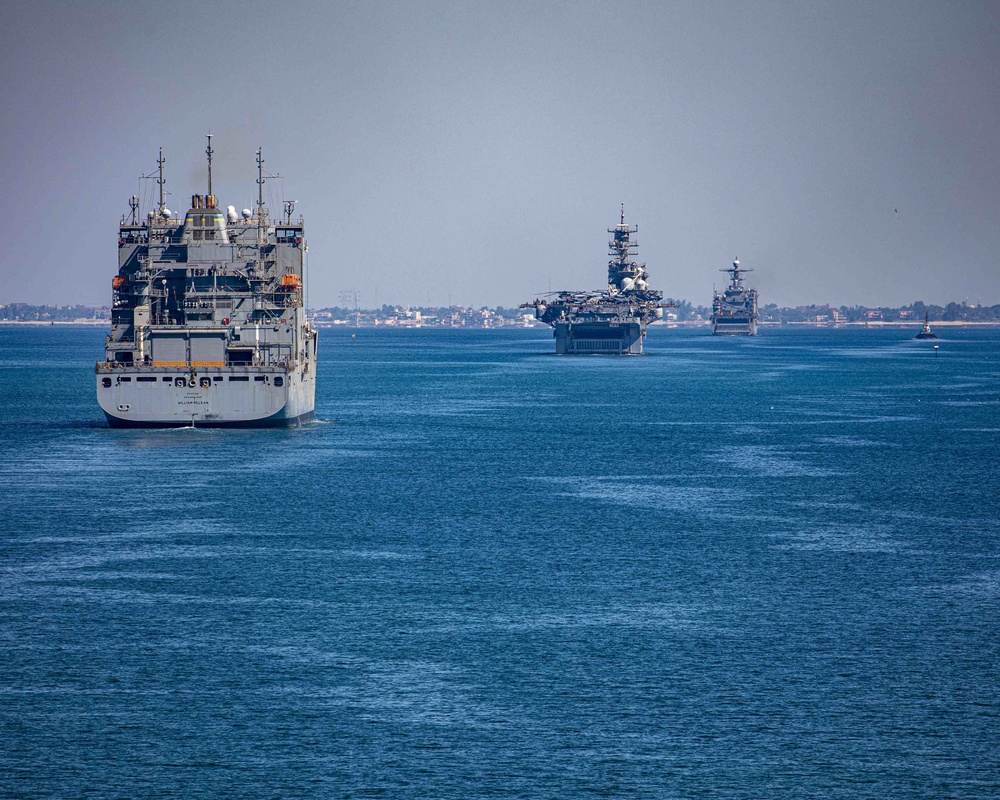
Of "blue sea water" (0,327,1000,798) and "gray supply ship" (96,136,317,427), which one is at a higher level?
"gray supply ship" (96,136,317,427)

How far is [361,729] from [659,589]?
589 inches

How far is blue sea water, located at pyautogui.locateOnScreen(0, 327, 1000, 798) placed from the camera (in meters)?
26.9

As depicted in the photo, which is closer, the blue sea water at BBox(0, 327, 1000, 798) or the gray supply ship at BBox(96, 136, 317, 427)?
the blue sea water at BBox(0, 327, 1000, 798)

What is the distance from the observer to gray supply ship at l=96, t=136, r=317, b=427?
257 ft

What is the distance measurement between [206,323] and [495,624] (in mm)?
48232

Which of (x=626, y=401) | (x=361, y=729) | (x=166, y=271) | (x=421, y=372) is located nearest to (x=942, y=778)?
(x=361, y=729)

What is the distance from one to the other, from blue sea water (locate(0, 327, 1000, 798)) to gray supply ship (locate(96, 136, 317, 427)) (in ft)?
10.5

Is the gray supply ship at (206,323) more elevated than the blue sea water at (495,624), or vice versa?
the gray supply ship at (206,323)

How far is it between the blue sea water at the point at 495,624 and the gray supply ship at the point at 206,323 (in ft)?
10.5

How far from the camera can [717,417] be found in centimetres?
10425

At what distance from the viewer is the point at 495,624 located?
36719 mm

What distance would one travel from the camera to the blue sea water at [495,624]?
88.1ft

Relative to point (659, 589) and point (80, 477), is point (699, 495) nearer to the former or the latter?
point (659, 589)

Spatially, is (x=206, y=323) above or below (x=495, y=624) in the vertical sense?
above
